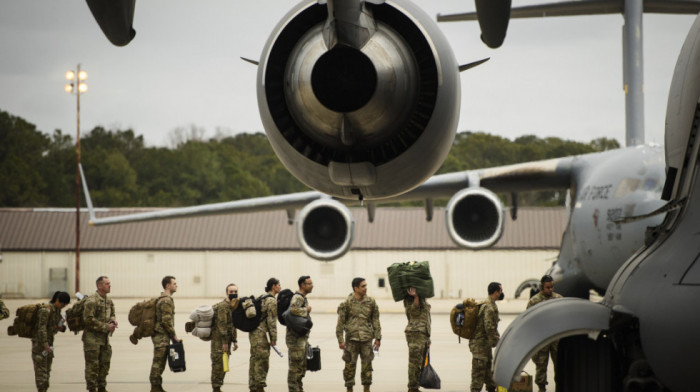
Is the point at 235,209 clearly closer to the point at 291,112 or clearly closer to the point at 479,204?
the point at 479,204

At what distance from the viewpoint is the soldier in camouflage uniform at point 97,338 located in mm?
9797

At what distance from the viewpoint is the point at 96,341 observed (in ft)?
32.4

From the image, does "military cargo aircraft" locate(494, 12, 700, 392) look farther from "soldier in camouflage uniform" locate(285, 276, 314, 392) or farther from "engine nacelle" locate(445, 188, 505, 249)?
"engine nacelle" locate(445, 188, 505, 249)

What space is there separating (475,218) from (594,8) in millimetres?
4233

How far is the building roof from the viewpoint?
34.1m

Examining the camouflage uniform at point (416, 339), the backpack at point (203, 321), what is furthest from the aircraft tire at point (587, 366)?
the backpack at point (203, 321)

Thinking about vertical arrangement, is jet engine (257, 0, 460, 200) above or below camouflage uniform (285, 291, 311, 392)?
above

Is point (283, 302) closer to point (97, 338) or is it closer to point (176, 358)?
point (176, 358)

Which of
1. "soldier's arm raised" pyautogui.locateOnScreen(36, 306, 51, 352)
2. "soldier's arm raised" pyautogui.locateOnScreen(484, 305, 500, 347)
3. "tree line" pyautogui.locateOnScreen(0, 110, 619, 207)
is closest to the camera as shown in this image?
"soldier's arm raised" pyautogui.locateOnScreen(484, 305, 500, 347)

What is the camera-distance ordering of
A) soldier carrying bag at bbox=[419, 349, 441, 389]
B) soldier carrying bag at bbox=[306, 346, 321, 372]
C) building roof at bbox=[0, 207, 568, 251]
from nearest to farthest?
1. soldier carrying bag at bbox=[419, 349, 441, 389]
2. soldier carrying bag at bbox=[306, 346, 321, 372]
3. building roof at bbox=[0, 207, 568, 251]

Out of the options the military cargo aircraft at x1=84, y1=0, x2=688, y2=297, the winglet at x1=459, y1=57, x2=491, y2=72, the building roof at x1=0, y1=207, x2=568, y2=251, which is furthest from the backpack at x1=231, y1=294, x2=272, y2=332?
the building roof at x1=0, y1=207, x2=568, y2=251

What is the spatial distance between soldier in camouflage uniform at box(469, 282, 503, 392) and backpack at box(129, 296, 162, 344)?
3582mm

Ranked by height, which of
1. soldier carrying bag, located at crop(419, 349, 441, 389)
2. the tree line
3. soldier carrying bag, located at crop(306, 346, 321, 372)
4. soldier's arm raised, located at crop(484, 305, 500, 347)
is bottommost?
soldier carrying bag, located at crop(419, 349, 441, 389)

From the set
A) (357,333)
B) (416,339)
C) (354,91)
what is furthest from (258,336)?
(354,91)
